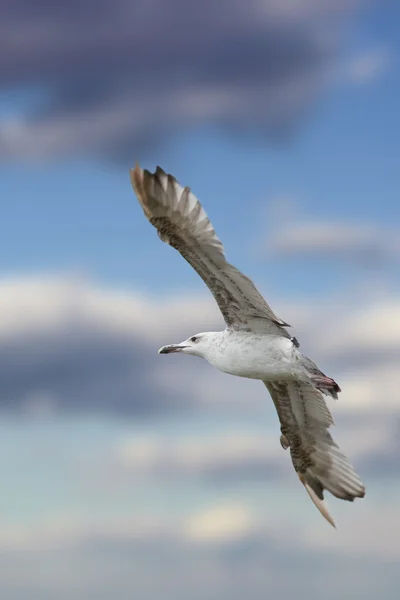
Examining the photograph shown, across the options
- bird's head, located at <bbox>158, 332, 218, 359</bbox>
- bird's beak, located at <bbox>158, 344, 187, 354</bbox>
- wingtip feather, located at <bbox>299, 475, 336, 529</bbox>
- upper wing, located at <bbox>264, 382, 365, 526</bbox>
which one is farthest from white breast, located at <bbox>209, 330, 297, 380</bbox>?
wingtip feather, located at <bbox>299, 475, 336, 529</bbox>

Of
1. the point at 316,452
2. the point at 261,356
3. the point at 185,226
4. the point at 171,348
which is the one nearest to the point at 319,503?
the point at 316,452

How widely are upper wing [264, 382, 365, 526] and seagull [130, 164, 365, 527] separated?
2.1 inches

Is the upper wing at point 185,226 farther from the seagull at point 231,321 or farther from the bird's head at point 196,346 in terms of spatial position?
the bird's head at point 196,346

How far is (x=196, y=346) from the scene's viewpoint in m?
21.0

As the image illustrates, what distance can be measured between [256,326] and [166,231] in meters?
2.27

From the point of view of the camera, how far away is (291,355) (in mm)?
19938

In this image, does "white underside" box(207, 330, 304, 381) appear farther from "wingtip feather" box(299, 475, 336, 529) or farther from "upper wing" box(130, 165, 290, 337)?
"wingtip feather" box(299, 475, 336, 529)

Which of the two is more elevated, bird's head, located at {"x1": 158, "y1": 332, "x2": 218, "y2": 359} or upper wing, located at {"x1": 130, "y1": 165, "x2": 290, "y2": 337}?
upper wing, located at {"x1": 130, "y1": 165, "x2": 290, "y2": 337}

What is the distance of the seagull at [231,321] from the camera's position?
19109 mm

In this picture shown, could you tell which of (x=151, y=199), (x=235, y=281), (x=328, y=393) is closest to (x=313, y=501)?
(x=328, y=393)

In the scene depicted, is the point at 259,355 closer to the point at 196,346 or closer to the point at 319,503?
the point at 196,346

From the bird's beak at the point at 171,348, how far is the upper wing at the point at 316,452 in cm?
218

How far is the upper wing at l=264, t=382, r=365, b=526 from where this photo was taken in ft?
74.2

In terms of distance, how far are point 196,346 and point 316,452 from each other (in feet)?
12.7
